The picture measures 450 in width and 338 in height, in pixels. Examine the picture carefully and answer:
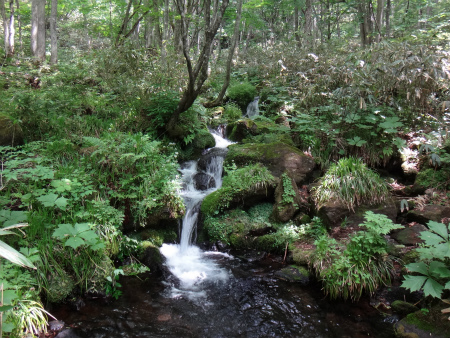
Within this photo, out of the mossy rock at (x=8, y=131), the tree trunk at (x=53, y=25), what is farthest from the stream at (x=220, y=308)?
the tree trunk at (x=53, y=25)

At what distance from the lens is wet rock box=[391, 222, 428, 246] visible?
538cm

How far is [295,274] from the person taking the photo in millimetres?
5418

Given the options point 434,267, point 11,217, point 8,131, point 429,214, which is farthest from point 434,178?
point 8,131

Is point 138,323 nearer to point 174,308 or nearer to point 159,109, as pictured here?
point 174,308

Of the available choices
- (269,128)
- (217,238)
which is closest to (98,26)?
(269,128)

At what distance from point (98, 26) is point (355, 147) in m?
12.7

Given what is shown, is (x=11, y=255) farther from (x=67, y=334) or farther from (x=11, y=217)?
(x=11, y=217)

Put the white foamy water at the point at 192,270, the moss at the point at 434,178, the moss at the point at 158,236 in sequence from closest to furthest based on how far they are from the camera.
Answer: the white foamy water at the point at 192,270, the moss at the point at 158,236, the moss at the point at 434,178

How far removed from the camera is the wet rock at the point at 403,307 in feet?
14.1

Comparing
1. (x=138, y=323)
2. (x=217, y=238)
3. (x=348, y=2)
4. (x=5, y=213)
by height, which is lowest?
(x=138, y=323)

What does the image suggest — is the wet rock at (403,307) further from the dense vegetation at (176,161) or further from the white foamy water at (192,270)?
the white foamy water at (192,270)

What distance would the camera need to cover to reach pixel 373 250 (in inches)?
188

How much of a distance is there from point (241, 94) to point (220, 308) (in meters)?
9.20

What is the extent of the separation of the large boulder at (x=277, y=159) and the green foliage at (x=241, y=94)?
458 centimetres
